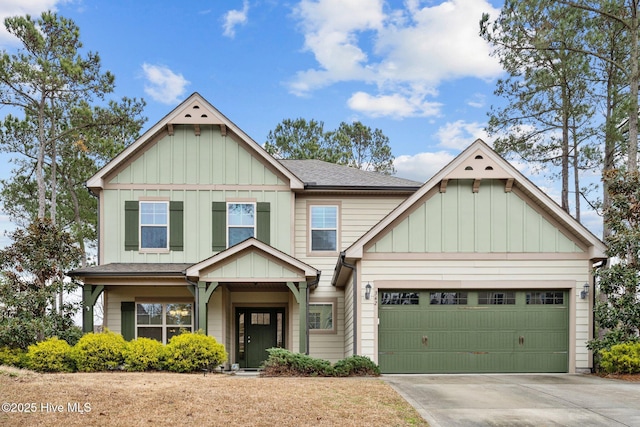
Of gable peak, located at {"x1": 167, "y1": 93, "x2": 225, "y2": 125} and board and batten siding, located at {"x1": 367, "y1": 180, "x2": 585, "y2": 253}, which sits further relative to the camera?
gable peak, located at {"x1": 167, "y1": 93, "x2": 225, "y2": 125}

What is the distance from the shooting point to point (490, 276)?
14531 millimetres

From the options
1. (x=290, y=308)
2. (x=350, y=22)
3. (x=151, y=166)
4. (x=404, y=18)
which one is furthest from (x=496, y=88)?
(x=151, y=166)

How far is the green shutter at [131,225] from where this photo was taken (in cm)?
1753

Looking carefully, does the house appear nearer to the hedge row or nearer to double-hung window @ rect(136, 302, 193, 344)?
double-hung window @ rect(136, 302, 193, 344)

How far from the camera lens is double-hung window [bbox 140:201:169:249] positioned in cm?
1767

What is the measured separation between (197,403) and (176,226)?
9259 millimetres

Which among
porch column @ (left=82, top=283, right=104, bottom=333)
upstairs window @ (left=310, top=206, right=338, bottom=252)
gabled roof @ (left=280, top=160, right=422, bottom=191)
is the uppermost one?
gabled roof @ (left=280, top=160, right=422, bottom=191)

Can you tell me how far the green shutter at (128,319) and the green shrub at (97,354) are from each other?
2821 millimetres

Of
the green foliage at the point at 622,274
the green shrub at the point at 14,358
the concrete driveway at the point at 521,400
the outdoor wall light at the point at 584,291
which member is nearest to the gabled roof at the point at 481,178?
the green foliage at the point at 622,274

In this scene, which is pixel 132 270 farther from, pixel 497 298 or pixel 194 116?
pixel 497 298

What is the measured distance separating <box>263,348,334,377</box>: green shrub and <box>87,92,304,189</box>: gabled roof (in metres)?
5.78

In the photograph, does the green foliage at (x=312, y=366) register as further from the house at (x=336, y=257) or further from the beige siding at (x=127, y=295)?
the beige siding at (x=127, y=295)

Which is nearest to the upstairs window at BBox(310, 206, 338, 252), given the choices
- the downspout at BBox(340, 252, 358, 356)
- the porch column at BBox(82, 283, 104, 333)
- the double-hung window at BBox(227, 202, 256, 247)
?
the double-hung window at BBox(227, 202, 256, 247)

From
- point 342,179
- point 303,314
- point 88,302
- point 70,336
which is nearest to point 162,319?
point 88,302
